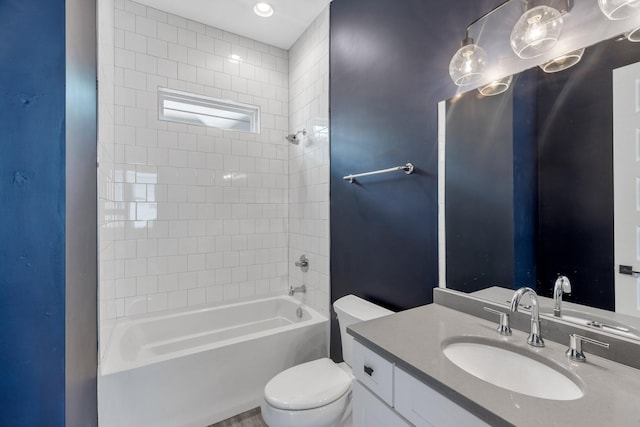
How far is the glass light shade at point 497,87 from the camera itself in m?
1.10

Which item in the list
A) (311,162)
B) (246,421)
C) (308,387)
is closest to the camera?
(308,387)

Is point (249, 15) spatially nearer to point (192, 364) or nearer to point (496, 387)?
point (192, 364)

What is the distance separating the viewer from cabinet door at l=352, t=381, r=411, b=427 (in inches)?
33.3

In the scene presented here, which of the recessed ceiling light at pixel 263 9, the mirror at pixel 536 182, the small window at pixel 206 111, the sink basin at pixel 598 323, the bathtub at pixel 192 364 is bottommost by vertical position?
the bathtub at pixel 192 364

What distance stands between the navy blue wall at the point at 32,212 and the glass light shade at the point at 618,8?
5.17 ft

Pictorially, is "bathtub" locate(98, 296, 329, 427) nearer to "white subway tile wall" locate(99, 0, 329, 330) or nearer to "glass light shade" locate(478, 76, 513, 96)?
"white subway tile wall" locate(99, 0, 329, 330)

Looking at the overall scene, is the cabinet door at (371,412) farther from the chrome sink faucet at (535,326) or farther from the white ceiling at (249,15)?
the white ceiling at (249,15)

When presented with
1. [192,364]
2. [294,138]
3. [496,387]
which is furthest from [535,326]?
[294,138]

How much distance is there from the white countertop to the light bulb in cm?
101

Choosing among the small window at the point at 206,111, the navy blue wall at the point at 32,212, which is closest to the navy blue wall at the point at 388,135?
the small window at the point at 206,111

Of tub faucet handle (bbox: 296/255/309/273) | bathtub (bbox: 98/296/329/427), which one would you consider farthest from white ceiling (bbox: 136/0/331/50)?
bathtub (bbox: 98/296/329/427)

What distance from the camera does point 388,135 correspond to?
1663mm

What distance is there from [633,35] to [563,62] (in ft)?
0.53

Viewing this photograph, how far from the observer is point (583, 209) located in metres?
0.90
